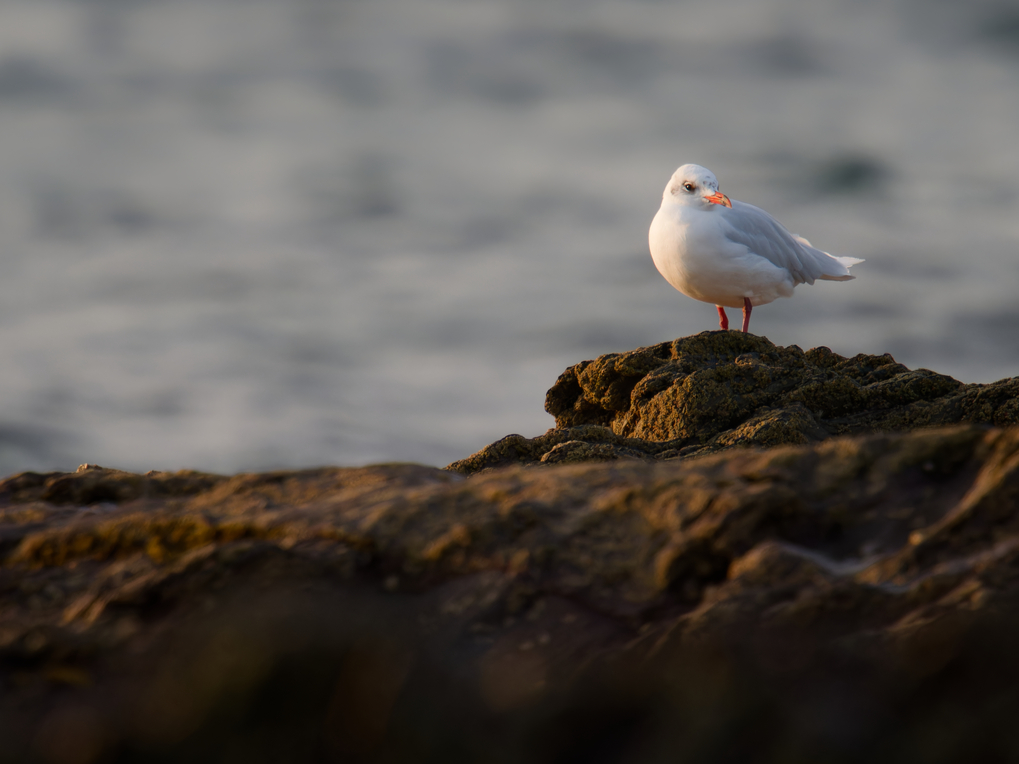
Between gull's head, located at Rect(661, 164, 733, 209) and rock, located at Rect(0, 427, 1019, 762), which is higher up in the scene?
gull's head, located at Rect(661, 164, 733, 209)

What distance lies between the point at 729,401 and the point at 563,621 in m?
3.47

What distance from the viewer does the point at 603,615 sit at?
191 centimetres

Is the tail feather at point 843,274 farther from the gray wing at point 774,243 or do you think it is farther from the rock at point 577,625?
the rock at point 577,625

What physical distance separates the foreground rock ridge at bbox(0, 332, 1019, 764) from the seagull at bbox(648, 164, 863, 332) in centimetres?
665

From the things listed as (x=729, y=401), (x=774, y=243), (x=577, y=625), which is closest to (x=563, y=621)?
(x=577, y=625)

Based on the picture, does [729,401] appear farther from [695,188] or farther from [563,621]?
[695,188]

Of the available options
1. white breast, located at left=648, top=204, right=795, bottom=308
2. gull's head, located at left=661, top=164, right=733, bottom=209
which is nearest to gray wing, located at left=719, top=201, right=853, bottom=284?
white breast, located at left=648, top=204, right=795, bottom=308

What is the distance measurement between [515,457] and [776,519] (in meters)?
2.86

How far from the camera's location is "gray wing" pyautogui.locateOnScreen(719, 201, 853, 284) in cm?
880

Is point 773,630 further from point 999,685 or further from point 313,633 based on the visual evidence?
point 313,633

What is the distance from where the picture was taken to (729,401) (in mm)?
5160

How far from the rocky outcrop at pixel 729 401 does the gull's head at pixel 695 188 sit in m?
2.78

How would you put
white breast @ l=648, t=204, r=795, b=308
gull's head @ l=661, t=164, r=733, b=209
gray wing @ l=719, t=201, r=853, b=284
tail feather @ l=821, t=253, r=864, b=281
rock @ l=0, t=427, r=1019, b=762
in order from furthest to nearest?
1. tail feather @ l=821, t=253, r=864, b=281
2. gray wing @ l=719, t=201, r=853, b=284
3. gull's head @ l=661, t=164, r=733, b=209
4. white breast @ l=648, t=204, r=795, b=308
5. rock @ l=0, t=427, r=1019, b=762

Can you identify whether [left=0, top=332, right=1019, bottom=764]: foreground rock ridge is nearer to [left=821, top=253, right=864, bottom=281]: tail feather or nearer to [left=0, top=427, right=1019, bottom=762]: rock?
[left=0, top=427, right=1019, bottom=762]: rock
